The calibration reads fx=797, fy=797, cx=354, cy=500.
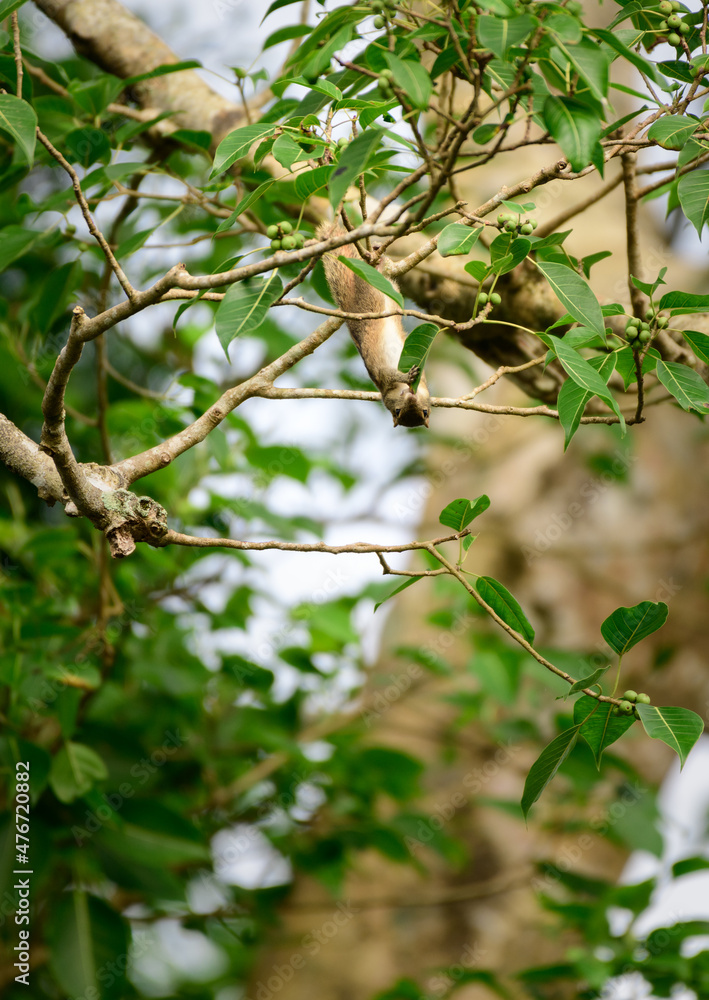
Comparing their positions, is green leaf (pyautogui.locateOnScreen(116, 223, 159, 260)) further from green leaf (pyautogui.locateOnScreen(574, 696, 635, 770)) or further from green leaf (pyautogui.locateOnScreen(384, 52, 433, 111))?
green leaf (pyautogui.locateOnScreen(574, 696, 635, 770))

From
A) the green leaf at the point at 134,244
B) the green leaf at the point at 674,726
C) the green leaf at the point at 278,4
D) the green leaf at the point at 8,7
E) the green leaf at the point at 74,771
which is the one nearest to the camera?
the green leaf at the point at 674,726

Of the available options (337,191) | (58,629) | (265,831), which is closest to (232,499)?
(58,629)

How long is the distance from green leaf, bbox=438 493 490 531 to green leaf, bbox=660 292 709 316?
0.34 metres

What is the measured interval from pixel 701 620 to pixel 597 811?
3.12 feet

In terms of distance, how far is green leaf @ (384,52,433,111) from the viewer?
0.74 metres

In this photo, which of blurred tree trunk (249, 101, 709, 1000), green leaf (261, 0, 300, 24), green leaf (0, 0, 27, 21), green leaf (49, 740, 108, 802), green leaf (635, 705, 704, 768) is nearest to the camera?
green leaf (635, 705, 704, 768)

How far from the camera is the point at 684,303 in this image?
3.33ft

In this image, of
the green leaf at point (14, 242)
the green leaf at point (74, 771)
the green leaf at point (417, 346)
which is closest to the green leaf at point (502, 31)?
the green leaf at point (417, 346)

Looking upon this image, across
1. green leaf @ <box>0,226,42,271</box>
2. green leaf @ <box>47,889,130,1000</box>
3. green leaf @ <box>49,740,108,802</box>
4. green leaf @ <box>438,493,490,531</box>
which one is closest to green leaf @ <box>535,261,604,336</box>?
green leaf @ <box>438,493,490,531</box>

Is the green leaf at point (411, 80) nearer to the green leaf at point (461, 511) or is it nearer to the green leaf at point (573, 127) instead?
the green leaf at point (573, 127)

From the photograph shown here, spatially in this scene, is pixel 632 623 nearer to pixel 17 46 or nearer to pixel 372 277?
pixel 372 277

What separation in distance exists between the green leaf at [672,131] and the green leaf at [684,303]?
7.0 inches

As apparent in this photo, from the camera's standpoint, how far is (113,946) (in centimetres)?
162

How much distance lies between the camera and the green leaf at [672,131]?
0.92 m
